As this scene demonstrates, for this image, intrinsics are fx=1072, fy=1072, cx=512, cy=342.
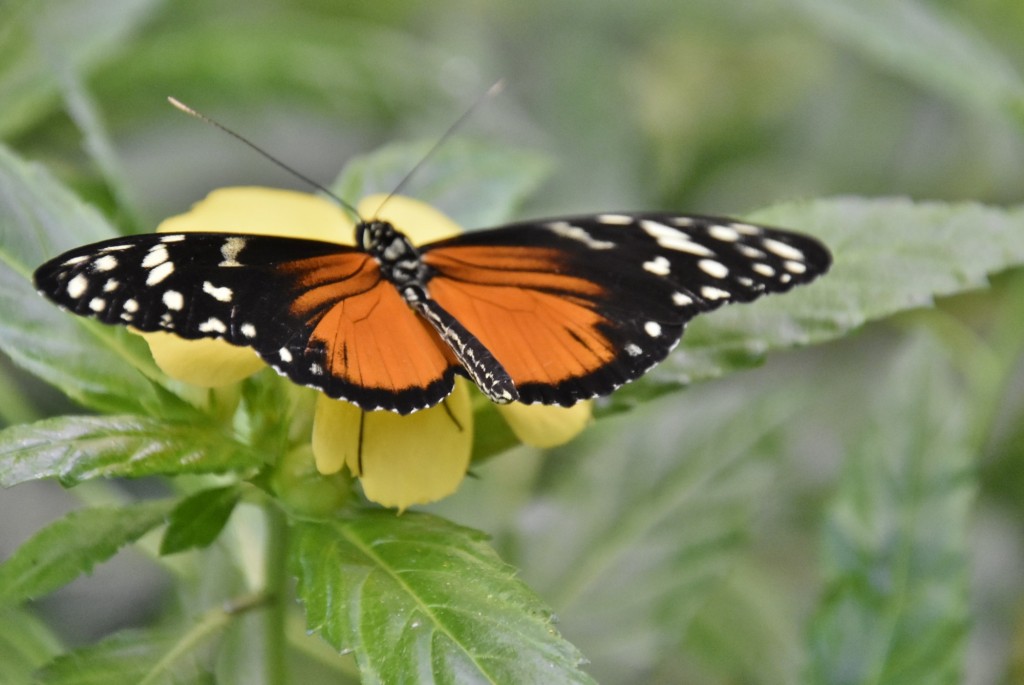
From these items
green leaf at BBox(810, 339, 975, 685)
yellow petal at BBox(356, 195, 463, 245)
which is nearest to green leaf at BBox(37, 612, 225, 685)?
yellow petal at BBox(356, 195, 463, 245)

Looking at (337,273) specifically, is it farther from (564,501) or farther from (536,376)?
(564,501)

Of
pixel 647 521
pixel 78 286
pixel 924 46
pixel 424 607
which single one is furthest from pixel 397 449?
pixel 924 46

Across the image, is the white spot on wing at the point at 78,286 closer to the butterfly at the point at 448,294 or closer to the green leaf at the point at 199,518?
the butterfly at the point at 448,294

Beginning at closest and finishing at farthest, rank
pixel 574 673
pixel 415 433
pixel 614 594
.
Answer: pixel 574 673 → pixel 415 433 → pixel 614 594

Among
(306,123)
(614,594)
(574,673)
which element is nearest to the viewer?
(574,673)

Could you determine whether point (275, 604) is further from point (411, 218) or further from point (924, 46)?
point (924, 46)

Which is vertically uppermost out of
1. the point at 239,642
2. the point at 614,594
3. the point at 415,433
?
the point at 415,433

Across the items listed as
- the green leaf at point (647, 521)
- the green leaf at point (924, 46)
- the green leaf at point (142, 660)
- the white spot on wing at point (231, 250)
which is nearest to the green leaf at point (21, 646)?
the green leaf at point (142, 660)

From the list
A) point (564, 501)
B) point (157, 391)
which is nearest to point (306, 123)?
point (564, 501)
